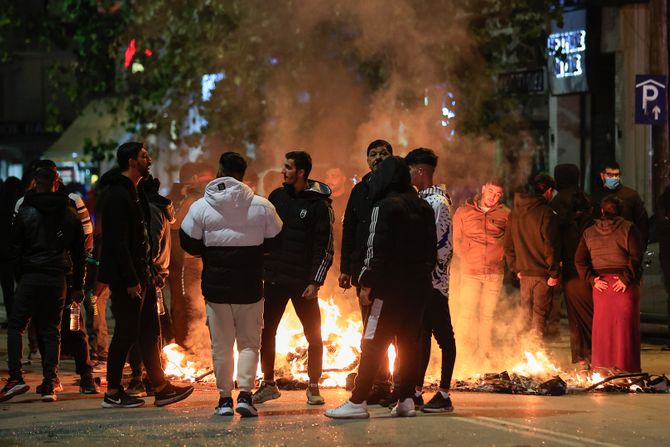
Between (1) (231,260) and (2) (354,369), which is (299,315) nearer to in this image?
(1) (231,260)

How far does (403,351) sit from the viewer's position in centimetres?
797

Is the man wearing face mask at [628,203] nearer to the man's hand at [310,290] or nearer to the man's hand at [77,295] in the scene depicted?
the man's hand at [310,290]

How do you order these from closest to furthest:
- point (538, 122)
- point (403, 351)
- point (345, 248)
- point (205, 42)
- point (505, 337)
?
point (403, 351), point (345, 248), point (505, 337), point (205, 42), point (538, 122)

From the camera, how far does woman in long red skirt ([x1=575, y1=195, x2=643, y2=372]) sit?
1011 centimetres

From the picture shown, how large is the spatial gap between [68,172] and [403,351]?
30.3 m

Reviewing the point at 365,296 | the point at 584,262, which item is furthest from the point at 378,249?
the point at 584,262

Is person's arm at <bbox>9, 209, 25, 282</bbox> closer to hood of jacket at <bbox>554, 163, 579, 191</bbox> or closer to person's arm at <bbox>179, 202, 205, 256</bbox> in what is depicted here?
person's arm at <bbox>179, 202, 205, 256</bbox>

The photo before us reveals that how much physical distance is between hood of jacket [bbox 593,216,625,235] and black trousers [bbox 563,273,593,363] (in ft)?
3.11

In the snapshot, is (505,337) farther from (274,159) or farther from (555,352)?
(274,159)

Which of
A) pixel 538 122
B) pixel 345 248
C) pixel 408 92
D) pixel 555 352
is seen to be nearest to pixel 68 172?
pixel 538 122

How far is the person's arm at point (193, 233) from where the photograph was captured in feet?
25.8

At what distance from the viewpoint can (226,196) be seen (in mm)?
7852

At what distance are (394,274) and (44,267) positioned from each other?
263 cm

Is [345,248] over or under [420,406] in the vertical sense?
over
